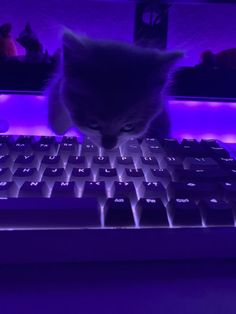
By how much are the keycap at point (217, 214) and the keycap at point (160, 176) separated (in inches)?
3.2

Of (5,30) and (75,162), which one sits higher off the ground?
(5,30)

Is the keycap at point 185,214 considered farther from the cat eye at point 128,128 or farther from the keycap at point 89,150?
the cat eye at point 128,128

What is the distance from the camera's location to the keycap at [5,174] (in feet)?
1.29

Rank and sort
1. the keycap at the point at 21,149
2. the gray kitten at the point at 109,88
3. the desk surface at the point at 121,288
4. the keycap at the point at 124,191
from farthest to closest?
the gray kitten at the point at 109,88, the keycap at the point at 21,149, the keycap at the point at 124,191, the desk surface at the point at 121,288

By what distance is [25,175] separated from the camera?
40 centimetres

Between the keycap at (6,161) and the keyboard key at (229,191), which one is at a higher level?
the keycap at (6,161)

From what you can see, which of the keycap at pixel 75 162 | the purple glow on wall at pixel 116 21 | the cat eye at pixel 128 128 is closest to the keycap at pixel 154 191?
the keycap at pixel 75 162

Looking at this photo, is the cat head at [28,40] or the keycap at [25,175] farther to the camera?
the cat head at [28,40]

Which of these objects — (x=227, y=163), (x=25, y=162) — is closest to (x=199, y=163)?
(x=227, y=163)

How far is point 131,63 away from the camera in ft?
2.11

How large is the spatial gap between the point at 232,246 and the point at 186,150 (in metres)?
0.21

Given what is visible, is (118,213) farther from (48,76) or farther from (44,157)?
(48,76)

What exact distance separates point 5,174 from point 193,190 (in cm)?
23

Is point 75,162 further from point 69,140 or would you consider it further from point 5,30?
point 5,30
